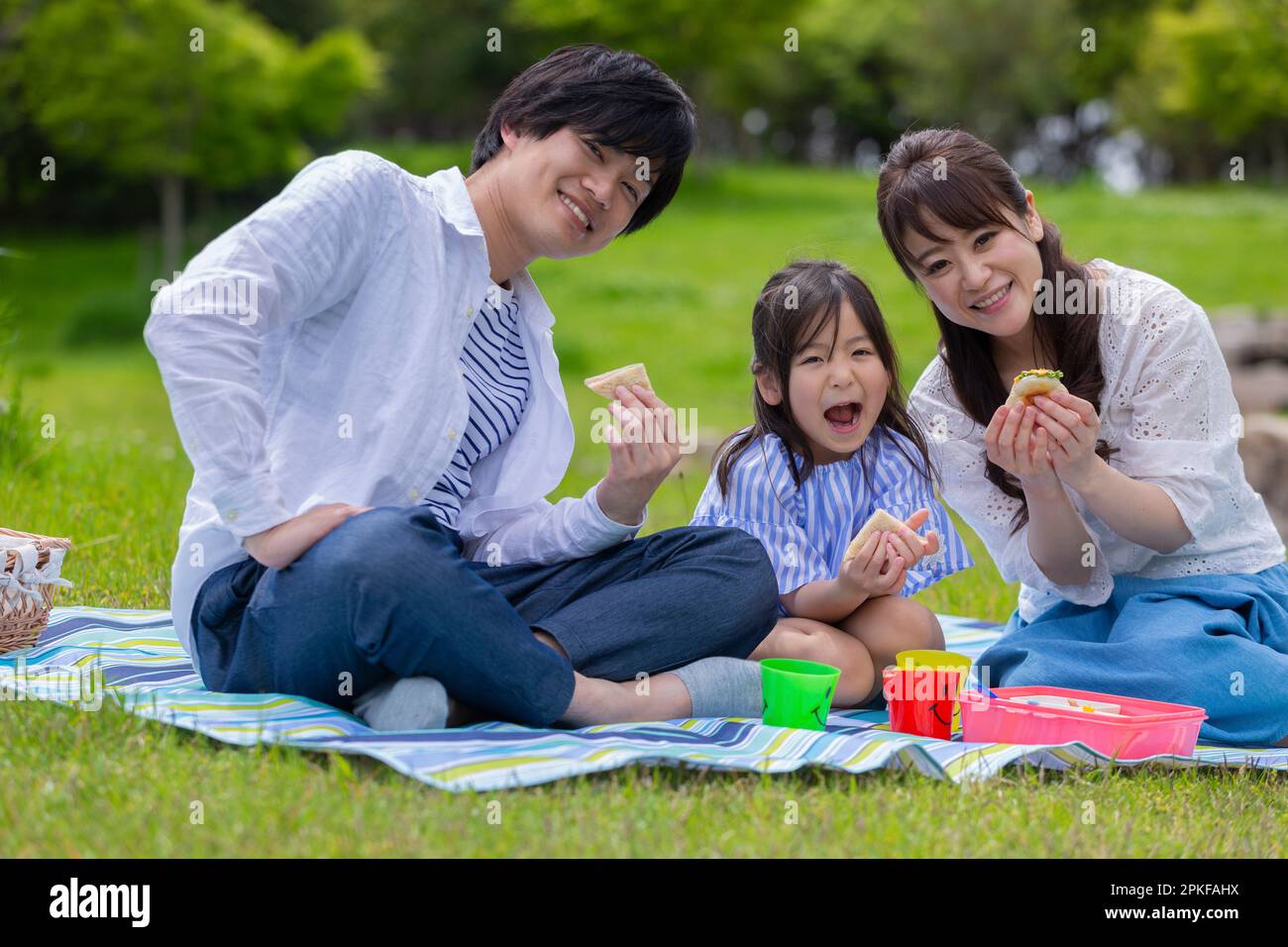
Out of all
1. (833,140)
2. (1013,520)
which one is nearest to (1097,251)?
(1013,520)

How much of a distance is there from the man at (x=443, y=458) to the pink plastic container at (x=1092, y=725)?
48 centimetres

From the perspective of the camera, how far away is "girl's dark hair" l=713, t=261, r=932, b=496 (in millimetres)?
3357

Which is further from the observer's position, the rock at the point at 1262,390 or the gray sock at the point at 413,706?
the rock at the point at 1262,390

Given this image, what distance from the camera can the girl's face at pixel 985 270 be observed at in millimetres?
3154

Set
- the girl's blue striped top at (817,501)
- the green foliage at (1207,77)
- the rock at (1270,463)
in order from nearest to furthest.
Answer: the girl's blue striped top at (817,501) → the rock at (1270,463) → the green foliage at (1207,77)

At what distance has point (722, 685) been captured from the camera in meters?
2.92

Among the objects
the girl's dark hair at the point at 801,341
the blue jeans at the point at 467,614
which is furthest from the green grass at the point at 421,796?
the blue jeans at the point at 467,614

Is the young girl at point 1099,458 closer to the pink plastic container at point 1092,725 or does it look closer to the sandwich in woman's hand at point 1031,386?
the sandwich in woman's hand at point 1031,386

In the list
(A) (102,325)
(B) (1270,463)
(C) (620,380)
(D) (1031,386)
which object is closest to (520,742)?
(C) (620,380)

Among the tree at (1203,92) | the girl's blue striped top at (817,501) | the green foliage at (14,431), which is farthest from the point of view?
the tree at (1203,92)

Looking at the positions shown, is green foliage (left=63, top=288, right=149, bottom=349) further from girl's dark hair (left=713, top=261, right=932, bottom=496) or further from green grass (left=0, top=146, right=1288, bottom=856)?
girl's dark hair (left=713, top=261, right=932, bottom=496)

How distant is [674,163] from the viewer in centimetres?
299

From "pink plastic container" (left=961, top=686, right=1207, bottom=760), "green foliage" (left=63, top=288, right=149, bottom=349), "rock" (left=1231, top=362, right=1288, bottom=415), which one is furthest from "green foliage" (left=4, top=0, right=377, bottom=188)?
"pink plastic container" (left=961, top=686, right=1207, bottom=760)

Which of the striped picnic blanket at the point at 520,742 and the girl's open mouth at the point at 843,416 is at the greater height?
the girl's open mouth at the point at 843,416
